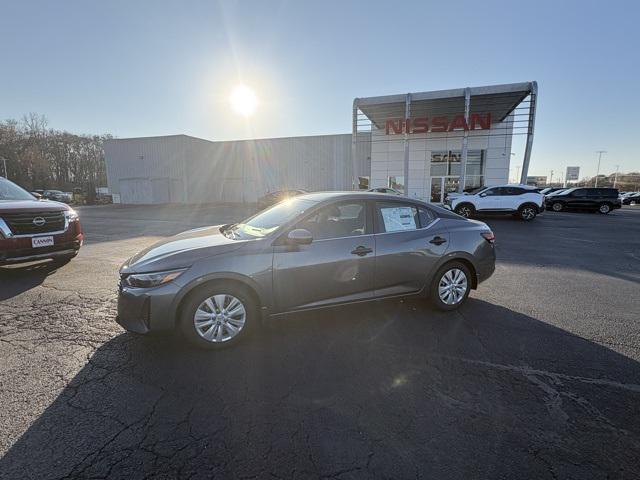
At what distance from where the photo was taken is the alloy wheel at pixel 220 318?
3203 mm

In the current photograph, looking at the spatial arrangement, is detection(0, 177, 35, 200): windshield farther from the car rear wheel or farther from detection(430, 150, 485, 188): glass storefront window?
the car rear wheel

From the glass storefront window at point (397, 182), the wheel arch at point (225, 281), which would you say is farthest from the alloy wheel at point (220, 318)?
the glass storefront window at point (397, 182)

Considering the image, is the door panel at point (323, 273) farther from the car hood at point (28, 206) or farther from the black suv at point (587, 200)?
the black suv at point (587, 200)

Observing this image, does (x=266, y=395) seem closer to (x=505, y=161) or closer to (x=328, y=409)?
(x=328, y=409)

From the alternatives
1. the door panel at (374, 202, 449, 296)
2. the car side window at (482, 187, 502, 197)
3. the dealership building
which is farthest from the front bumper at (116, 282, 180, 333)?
the dealership building

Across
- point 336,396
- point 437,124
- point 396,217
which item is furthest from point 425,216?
point 437,124

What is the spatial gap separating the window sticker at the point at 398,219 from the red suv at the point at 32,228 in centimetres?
579

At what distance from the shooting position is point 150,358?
315cm

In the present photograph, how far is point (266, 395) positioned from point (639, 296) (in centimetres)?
604

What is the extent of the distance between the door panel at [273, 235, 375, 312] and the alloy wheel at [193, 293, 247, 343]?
1.36ft

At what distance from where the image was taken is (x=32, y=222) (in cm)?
556

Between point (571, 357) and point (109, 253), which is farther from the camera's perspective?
point (109, 253)

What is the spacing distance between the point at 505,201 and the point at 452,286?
48.4 feet

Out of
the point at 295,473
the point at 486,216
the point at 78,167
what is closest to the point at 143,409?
the point at 295,473
